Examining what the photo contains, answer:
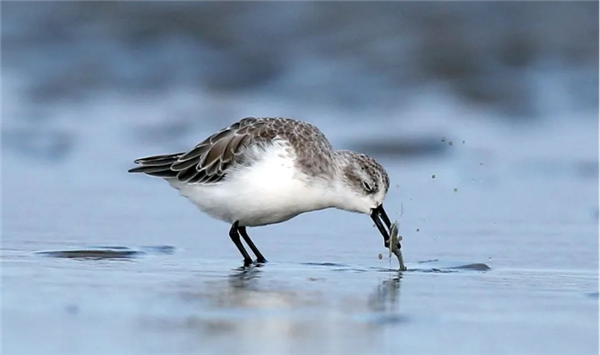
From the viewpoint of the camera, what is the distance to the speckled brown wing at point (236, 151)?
7965mm

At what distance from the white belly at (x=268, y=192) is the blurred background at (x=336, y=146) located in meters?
0.28

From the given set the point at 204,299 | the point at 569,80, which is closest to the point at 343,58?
the point at 569,80

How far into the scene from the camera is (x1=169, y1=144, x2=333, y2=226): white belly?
7.80 meters

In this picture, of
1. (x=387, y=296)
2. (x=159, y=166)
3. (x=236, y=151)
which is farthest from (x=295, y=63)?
(x=387, y=296)

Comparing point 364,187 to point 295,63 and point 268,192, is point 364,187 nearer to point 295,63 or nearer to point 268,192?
point 268,192

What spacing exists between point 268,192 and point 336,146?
12.9 feet

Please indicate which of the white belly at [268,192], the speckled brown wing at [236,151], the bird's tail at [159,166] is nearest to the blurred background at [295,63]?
the bird's tail at [159,166]

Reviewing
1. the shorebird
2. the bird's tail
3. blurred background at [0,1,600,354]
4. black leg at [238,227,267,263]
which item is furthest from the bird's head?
the bird's tail

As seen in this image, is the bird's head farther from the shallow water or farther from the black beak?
the shallow water

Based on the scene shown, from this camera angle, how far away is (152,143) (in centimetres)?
1167

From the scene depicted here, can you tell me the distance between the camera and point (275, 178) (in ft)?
25.7

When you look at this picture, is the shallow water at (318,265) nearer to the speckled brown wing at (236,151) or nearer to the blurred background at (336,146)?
the blurred background at (336,146)

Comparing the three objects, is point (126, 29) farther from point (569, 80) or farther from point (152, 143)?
point (569, 80)

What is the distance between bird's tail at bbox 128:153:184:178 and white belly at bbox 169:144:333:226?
1.35 ft
